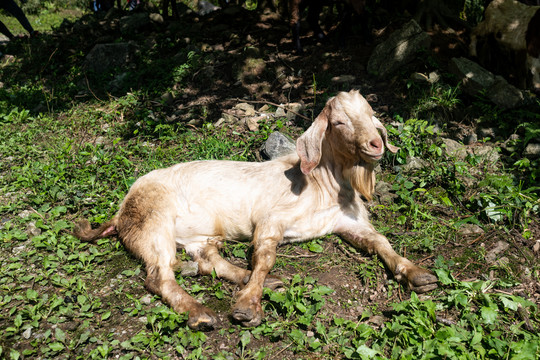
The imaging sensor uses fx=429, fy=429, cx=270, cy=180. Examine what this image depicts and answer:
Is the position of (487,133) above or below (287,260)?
below

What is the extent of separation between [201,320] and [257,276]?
538mm

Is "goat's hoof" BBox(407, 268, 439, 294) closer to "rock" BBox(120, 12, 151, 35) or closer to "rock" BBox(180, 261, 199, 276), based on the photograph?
"rock" BBox(180, 261, 199, 276)

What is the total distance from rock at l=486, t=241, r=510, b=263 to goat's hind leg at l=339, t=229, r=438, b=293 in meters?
0.70

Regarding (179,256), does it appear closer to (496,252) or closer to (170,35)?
(496,252)

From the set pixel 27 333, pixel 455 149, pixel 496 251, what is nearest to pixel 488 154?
pixel 455 149

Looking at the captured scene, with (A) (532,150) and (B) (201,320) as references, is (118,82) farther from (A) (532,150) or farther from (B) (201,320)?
(A) (532,150)

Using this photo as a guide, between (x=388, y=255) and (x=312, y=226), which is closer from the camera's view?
(x=388, y=255)

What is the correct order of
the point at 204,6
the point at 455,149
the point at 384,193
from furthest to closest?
the point at 204,6 < the point at 455,149 < the point at 384,193

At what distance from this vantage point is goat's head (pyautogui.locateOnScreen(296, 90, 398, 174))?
3.31m

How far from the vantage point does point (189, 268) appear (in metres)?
3.53

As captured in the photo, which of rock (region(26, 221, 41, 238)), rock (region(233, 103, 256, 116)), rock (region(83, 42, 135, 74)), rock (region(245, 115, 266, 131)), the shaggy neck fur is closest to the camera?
the shaggy neck fur

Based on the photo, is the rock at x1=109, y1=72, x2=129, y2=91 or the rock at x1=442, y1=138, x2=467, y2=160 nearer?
the rock at x1=442, y1=138, x2=467, y2=160

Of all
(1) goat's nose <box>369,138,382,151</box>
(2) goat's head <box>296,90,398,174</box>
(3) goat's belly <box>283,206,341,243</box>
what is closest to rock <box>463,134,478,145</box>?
(2) goat's head <box>296,90,398,174</box>

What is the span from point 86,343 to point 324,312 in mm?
1606
